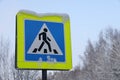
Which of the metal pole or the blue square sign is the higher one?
the blue square sign

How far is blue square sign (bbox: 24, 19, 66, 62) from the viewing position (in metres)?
4.60

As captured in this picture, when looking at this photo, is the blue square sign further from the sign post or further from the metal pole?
the metal pole

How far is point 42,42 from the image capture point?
4.62 metres

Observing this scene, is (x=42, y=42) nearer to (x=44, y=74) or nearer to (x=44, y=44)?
(x=44, y=44)

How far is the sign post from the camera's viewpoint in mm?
4539

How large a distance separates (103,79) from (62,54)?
33.5 meters

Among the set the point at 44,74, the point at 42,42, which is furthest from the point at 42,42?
the point at 44,74

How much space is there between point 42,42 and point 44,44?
1.3 inches

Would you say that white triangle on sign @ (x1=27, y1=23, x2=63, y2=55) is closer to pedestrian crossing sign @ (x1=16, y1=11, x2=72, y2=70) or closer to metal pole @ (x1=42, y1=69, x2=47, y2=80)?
pedestrian crossing sign @ (x1=16, y1=11, x2=72, y2=70)

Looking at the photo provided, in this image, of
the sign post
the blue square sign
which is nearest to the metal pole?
the sign post

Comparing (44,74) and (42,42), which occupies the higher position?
(42,42)

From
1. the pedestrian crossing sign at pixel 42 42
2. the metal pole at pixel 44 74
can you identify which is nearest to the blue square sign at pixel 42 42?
the pedestrian crossing sign at pixel 42 42

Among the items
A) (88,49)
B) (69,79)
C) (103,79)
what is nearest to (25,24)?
(103,79)

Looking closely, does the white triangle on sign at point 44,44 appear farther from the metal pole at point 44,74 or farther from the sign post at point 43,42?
the metal pole at point 44,74
